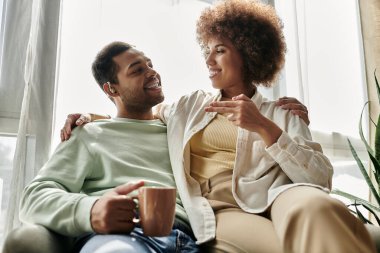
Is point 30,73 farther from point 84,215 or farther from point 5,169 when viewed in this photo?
point 84,215

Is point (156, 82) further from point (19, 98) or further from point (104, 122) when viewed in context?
point (19, 98)

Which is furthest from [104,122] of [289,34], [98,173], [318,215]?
[289,34]

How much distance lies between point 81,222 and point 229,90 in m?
0.75

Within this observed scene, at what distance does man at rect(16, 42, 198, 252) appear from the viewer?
0.89 meters

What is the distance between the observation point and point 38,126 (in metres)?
1.38

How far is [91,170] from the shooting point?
1.22 meters

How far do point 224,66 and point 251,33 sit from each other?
0.22 metres

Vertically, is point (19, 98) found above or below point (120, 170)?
above

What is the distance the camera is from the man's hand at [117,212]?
87cm

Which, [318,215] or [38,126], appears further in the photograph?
[38,126]

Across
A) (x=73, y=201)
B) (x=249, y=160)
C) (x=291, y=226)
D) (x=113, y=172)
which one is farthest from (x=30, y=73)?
(x=291, y=226)

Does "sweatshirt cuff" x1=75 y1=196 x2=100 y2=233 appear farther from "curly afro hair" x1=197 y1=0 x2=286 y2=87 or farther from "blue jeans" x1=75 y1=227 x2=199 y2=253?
"curly afro hair" x1=197 y1=0 x2=286 y2=87

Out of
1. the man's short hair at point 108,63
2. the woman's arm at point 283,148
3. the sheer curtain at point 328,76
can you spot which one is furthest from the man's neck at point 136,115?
the sheer curtain at point 328,76

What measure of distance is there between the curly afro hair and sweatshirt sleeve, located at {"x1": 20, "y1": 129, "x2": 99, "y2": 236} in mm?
671
